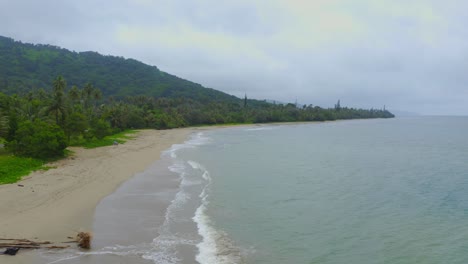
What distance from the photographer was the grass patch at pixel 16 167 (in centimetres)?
2818

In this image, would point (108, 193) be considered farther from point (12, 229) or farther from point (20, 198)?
point (12, 229)

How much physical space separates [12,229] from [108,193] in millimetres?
9539

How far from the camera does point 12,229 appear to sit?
17.0 metres

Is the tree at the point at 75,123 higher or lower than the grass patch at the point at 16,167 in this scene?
higher

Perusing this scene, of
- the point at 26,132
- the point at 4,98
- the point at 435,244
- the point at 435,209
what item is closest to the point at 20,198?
the point at 26,132

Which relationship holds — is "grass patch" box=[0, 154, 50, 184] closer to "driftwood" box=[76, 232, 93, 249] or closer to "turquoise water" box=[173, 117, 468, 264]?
"turquoise water" box=[173, 117, 468, 264]

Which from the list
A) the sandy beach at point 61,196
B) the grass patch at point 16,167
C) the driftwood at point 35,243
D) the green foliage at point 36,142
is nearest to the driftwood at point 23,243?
the driftwood at point 35,243

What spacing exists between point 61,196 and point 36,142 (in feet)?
51.9

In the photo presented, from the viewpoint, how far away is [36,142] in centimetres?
3747

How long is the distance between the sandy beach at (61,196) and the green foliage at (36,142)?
5.92ft

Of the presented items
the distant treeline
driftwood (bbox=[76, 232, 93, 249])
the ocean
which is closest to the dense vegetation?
the distant treeline

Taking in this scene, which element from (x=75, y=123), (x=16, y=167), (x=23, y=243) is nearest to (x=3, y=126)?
(x=75, y=123)

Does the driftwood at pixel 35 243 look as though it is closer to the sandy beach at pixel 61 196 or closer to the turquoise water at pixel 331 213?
the sandy beach at pixel 61 196

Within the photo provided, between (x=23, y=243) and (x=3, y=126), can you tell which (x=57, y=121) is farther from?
(x=23, y=243)
